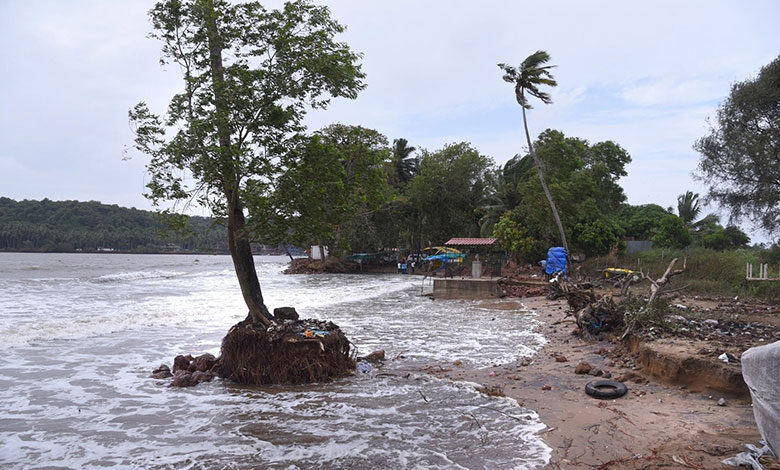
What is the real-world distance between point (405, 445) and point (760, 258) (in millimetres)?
20835

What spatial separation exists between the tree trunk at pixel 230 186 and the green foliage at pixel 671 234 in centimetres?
3043

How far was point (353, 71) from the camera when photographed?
8.09 m

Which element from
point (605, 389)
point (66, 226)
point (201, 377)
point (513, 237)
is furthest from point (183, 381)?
point (66, 226)

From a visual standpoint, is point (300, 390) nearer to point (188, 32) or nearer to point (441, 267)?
point (188, 32)

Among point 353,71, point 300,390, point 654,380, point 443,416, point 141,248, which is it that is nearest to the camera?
point 443,416

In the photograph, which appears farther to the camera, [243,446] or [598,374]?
[598,374]

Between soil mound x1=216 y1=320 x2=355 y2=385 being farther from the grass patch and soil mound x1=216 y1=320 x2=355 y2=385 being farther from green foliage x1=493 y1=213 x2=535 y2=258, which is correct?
green foliage x1=493 y1=213 x2=535 y2=258

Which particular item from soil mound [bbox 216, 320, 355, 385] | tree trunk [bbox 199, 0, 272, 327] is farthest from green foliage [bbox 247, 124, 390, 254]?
soil mound [bbox 216, 320, 355, 385]

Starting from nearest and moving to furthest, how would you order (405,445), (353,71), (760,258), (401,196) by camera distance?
(405,445) → (353,71) → (760,258) → (401,196)

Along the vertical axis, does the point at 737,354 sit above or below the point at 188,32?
below

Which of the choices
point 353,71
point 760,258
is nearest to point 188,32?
point 353,71

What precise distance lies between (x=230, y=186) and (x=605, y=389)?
A: 19.5 ft

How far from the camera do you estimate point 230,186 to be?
758cm

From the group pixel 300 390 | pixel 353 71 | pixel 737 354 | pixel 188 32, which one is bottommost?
pixel 300 390
